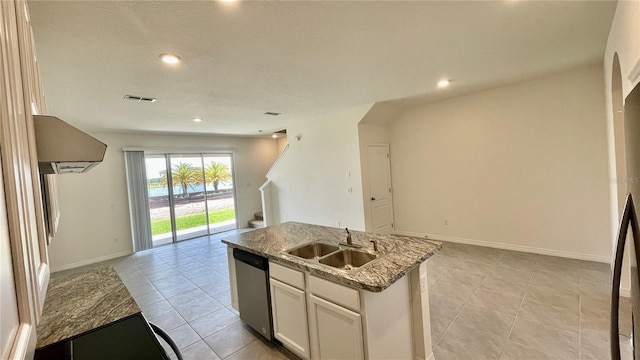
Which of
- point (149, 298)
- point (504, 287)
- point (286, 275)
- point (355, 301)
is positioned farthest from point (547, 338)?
point (149, 298)

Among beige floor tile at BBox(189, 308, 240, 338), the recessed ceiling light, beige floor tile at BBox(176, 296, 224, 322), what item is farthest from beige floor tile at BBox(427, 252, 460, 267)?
the recessed ceiling light

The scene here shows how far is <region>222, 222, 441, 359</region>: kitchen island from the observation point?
1.70 meters

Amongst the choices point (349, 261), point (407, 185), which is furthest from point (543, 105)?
point (349, 261)

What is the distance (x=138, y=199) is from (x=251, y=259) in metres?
4.76

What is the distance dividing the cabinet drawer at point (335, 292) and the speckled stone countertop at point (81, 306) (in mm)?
1054

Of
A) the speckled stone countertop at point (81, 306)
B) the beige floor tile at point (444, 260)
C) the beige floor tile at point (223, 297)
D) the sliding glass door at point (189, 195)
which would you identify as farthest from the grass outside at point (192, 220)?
the beige floor tile at point (444, 260)

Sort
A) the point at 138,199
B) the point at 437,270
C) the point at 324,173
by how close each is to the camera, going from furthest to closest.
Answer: the point at 138,199 < the point at 324,173 < the point at 437,270

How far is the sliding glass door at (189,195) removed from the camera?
632 cm

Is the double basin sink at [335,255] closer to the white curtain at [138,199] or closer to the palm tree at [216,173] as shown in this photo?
the white curtain at [138,199]

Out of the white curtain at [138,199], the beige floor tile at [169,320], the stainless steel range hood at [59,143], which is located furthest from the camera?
the white curtain at [138,199]

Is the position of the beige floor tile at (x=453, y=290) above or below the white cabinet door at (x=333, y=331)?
below

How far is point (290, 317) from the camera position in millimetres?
2180

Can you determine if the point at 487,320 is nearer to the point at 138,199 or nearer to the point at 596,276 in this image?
the point at 596,276

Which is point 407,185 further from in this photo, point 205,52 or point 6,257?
point 6,257
